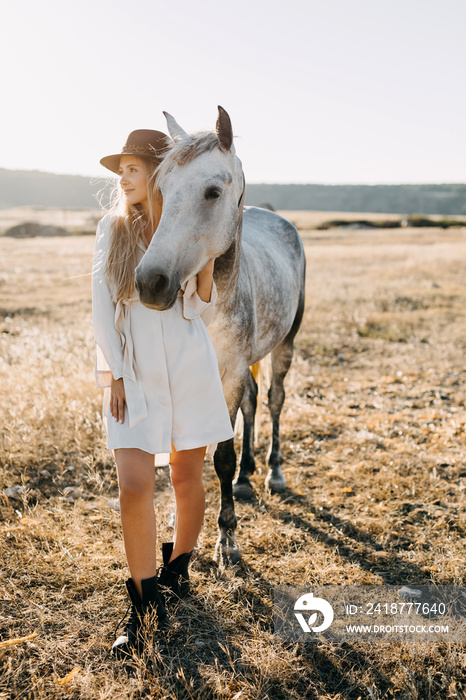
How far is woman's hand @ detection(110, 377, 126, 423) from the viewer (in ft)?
7.50

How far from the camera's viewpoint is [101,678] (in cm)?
212

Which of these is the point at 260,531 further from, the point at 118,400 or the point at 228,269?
the point at 228,269

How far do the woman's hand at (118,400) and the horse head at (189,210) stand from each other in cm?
46

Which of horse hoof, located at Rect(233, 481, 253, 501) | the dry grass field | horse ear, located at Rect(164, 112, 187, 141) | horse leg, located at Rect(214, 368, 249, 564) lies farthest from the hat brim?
horse hoof, located at Rect(233, 481, 253, 501)

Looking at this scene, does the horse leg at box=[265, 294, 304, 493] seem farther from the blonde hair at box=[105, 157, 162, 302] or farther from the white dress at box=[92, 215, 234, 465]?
the blonde hair at box=[105, 157, 162, 302]

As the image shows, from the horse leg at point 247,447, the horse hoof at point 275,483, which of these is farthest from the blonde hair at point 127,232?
the horse hoof at point 275,483

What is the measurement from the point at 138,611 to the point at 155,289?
4.89 ft

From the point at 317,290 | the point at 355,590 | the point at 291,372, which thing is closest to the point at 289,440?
the point at 291,372

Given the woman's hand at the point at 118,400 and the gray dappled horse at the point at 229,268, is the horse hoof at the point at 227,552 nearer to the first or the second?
the gray dappled horse at the point at 229,268

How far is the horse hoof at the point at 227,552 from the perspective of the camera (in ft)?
9.92

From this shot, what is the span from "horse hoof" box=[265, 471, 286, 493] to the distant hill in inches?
3712

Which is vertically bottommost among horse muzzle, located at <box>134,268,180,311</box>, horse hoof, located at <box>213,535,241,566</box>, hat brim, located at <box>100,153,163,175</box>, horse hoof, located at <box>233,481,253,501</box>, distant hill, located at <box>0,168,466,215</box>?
horse hoof, located at <box>233,481,253,501</box>

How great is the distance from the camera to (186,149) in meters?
2.32

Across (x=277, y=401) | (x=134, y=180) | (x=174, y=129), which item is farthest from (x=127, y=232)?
(x=277, y=401)
